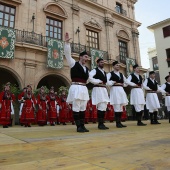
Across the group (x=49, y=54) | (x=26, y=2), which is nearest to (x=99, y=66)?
(x=49, y=54)

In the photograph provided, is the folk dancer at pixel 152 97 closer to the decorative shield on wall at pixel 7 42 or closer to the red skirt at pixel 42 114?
the red skirt at pixel 42 114

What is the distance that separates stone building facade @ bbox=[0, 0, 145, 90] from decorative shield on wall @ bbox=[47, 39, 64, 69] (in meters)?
0.38

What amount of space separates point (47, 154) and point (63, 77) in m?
11.3

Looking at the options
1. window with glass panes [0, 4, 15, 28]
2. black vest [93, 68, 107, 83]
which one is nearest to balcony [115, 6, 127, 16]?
window with glass panes [0, 4, 15, 28]

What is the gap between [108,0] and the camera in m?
17.5

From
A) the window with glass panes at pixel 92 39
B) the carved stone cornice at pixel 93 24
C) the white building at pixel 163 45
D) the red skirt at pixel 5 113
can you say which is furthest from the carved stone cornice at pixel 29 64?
the white building at pixel 163 45

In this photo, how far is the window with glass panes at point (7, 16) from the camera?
37.2 feet

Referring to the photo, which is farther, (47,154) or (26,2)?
(26,2)

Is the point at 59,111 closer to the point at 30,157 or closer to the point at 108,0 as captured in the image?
the point at 30,157

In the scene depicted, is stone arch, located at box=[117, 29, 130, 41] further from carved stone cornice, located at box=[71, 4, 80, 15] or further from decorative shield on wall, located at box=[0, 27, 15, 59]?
decorative shield on wall, located at box=[0, 27, 15, 59]

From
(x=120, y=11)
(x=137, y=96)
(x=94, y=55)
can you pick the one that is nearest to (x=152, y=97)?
(x=137, y=96)

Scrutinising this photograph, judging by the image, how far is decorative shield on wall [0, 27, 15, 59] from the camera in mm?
10164

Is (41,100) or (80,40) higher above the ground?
(80,40)

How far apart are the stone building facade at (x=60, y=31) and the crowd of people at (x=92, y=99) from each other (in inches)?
144
